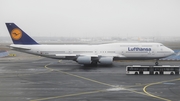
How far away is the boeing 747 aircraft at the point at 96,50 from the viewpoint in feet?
139

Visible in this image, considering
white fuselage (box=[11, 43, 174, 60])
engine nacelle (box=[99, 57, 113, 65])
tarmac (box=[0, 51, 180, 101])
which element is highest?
white fuselage (box=[11, 43, 174, 60])

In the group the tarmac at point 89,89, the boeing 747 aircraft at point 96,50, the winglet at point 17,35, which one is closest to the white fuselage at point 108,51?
the boeing 747 aircraft at point 96,50

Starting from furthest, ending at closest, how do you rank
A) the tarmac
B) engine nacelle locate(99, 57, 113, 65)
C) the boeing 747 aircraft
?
1. the boeing 747 aircraft
2. engine nacelle locate(99, 57, 113, 65)
3. the tarmac

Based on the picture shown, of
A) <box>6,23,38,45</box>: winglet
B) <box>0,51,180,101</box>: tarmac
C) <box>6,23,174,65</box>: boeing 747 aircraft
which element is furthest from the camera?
<box>6,23,38,45</box>: winglet

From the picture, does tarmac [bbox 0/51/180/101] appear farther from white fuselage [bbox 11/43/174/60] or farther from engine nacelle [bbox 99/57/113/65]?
white fuselage [bbox 11/43/174/60]

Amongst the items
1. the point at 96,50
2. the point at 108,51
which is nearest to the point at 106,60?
the point at 108,51

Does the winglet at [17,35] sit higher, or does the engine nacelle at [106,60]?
the winglet at [17,35]

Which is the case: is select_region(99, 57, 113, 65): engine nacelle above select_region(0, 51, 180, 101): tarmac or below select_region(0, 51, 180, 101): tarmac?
above

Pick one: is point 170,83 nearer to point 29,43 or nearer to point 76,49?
point 76,49

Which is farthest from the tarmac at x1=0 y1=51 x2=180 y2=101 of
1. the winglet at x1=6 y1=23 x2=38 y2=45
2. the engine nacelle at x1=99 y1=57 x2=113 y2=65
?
the winglet at x1=6 y1=23 x2=38 y2=45

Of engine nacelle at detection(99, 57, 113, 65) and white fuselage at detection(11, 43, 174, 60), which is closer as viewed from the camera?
engine nacelle at detection(99, 57, 113, 65)

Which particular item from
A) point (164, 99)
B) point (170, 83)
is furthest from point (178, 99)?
point (170, 83)

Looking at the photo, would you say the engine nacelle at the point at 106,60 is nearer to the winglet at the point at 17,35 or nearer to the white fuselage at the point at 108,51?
the white fuselage at the point at 108,51

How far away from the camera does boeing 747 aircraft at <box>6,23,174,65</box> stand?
139 ft
